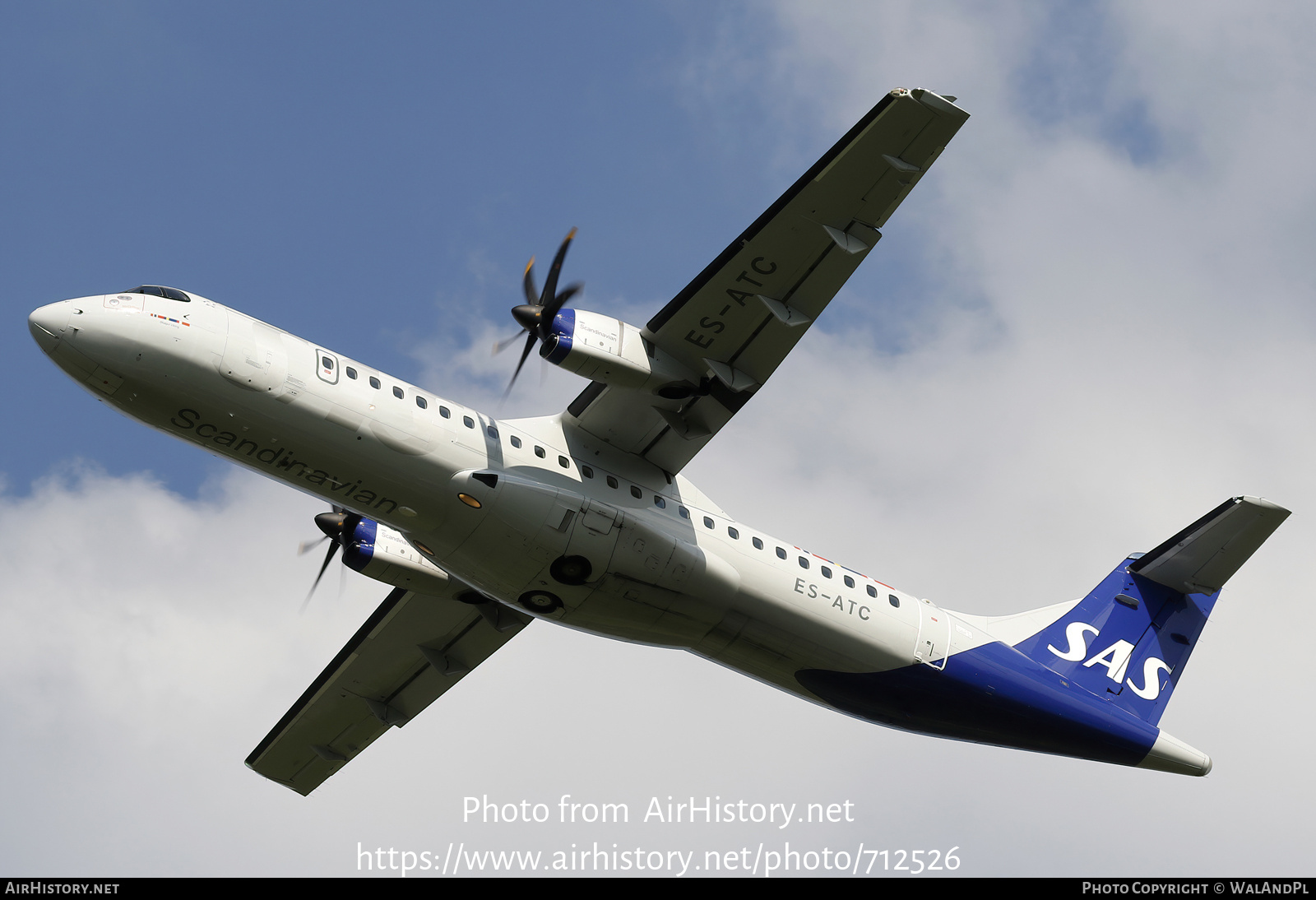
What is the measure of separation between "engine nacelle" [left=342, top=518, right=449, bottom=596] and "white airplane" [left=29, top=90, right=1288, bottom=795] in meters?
0.04

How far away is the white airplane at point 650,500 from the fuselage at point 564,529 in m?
0.04

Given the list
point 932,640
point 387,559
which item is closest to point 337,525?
point 387,559

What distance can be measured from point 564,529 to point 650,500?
6.54ft

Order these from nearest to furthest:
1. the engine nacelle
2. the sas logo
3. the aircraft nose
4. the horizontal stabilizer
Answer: the aircraft nose < the engine nacelle < the horizontal stabilizer < the sas logo

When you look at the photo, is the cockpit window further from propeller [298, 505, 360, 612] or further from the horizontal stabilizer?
the horizontal stabilizer

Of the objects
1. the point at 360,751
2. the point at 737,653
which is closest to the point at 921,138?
the point at 737,653

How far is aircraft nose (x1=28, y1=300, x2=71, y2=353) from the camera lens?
18156 mm

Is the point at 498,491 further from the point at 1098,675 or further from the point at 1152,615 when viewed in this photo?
the point at 1152,615

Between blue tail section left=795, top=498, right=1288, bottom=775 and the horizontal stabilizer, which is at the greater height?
the horizontal stabilizer

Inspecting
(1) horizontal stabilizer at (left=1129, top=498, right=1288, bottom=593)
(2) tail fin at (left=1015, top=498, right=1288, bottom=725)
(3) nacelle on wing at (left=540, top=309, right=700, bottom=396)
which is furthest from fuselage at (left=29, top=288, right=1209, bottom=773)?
(1) horizontal stabilizer at (left=1129, top=498, right=1288, bottom=593)

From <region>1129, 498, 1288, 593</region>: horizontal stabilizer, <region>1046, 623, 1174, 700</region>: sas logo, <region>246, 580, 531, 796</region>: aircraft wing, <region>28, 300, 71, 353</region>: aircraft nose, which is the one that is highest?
<region>1129, 498, 1288, 593</region>: horizontal stabilizer

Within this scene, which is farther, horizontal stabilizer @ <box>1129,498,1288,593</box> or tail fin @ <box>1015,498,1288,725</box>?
tail fin @ <box>1015,498,1288,725</box>

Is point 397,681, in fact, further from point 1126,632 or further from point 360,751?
point 1126,632

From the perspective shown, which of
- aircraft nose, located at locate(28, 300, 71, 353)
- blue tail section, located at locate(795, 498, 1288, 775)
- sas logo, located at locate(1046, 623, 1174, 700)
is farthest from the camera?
sas logo, located at locate(1046, 623, 1174, 700)
